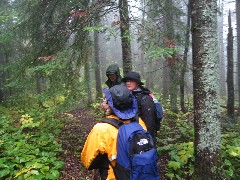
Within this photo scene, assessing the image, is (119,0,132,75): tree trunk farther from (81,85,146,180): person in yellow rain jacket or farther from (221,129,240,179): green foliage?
(81,85,146,180): person in yellow rain jacket

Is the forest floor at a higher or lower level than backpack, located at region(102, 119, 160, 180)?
lower

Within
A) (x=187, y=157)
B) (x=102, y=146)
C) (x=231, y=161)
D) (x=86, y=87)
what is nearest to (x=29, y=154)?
(x=86, y=87)

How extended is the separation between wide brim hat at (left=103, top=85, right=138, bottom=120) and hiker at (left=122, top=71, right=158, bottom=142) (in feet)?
6.07

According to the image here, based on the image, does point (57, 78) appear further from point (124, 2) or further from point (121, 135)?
point (121, 135)

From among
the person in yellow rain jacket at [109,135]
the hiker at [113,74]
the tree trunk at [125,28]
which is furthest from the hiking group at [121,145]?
the tree trunk at [125,28]

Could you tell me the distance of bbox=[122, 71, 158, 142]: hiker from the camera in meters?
4.82

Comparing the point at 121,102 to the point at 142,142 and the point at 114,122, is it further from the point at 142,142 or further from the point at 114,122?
the point at 142,142

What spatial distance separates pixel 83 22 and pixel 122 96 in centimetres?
472

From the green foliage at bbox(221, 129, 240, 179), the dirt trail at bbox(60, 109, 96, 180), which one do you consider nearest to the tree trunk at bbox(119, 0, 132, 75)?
the dirt trail at bbox(60, 109, 96, 180)

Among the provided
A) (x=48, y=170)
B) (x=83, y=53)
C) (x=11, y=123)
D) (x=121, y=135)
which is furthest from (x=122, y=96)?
(x=11, y=123)

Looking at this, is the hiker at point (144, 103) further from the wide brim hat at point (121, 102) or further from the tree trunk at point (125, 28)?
the tree trunk at point (125, 28)

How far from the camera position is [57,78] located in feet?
25.3

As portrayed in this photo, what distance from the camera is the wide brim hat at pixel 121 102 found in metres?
2.88

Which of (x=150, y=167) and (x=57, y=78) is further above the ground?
(x=57, y=78)
